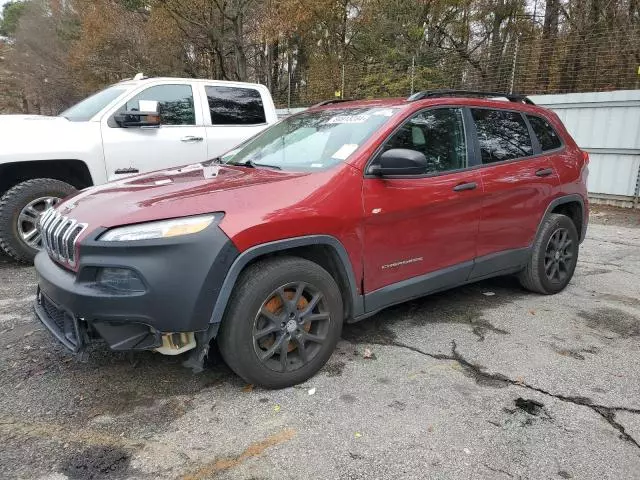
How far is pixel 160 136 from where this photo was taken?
5660 mm

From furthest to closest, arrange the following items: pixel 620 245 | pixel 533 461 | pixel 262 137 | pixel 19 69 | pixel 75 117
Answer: pixel 19 69 < pixel 620 245 < pixel 75 117 < pixel 262 137 < pixel 533 461

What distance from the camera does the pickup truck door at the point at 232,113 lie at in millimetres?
6148

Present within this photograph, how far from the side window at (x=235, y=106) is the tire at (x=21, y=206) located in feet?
6.76

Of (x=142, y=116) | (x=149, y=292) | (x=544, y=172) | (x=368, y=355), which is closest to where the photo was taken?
(x=149, y=292)

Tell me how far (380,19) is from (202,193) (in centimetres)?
1841

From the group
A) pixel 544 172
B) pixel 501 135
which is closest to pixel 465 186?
pixel 501 135

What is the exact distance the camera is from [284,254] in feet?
9.18

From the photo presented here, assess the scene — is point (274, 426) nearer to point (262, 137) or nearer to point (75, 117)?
point (262, 137)

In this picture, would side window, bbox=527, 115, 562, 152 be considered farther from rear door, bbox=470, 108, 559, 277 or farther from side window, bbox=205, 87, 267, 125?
side window, bbox=205, 87, 267, 125

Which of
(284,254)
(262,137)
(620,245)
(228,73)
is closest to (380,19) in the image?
(228,73)

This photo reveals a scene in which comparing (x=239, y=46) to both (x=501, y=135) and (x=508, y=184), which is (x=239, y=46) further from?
(x=508, y=184)

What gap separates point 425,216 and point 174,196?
Result: 1.64 meters

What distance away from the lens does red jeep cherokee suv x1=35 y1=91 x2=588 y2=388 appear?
239 centimetres

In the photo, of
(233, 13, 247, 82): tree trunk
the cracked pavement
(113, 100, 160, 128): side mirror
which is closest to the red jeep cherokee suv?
the cracked pavement
